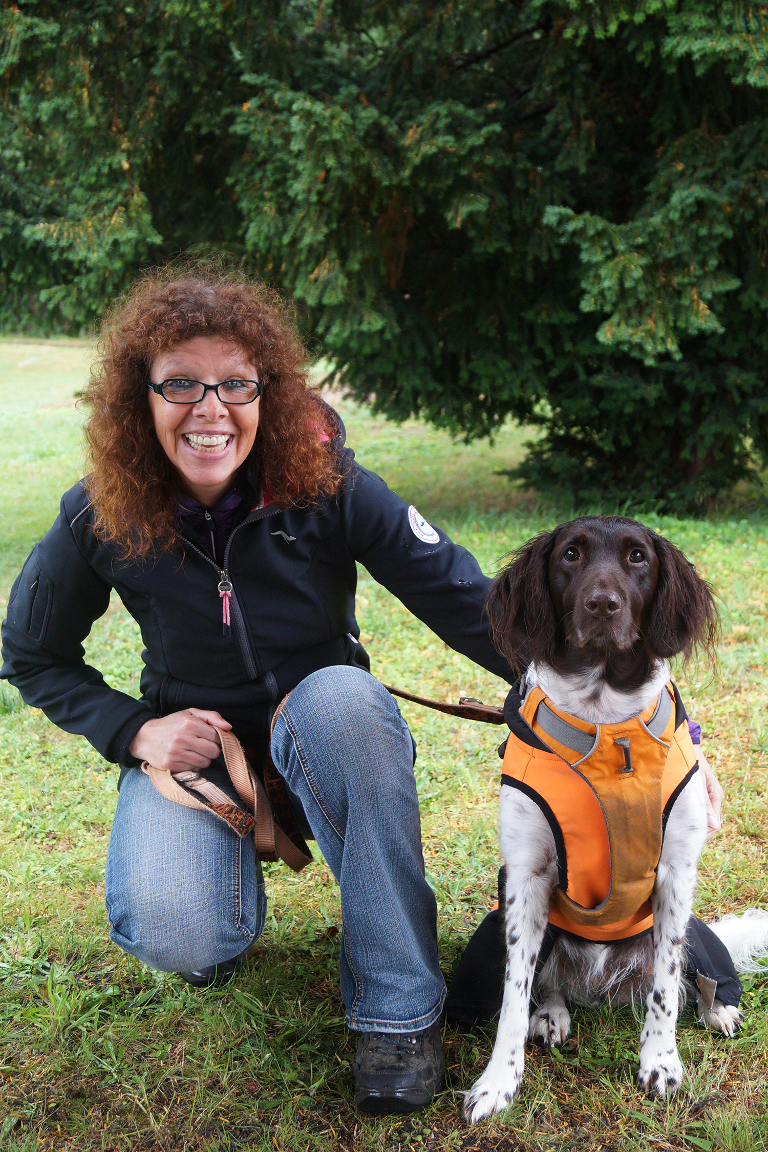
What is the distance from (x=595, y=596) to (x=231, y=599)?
770 millimetres

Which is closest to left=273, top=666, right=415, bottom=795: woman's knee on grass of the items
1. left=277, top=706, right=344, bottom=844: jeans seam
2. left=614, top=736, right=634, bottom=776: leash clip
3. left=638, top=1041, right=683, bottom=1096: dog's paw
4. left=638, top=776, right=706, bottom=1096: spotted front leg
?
left=277, top=706, right=344, bottom=844: jeans seam

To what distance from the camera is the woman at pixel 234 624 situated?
1870mm

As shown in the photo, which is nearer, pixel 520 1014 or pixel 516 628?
pixel 520 1014

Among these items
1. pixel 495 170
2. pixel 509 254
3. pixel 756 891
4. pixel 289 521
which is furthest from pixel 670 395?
pixel 289 521

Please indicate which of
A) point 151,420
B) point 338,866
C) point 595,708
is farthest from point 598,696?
point 151,420

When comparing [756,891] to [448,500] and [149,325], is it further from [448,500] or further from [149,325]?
[448,500]

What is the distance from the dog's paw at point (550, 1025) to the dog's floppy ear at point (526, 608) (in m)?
0.75

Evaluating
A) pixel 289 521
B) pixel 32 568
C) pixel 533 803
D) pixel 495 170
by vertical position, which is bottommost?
pixel 533 803

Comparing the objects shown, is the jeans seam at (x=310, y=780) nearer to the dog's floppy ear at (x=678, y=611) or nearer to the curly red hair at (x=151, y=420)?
the curly red hair at (x=151, y=420)

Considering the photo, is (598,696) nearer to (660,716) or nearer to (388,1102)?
(660,716)

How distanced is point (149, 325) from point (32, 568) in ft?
1.99

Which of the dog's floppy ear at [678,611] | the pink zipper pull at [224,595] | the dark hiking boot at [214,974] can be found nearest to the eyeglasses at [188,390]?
the pink zipper pull at [224,595]

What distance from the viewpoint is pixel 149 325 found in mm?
2020

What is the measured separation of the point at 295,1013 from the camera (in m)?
2.10
